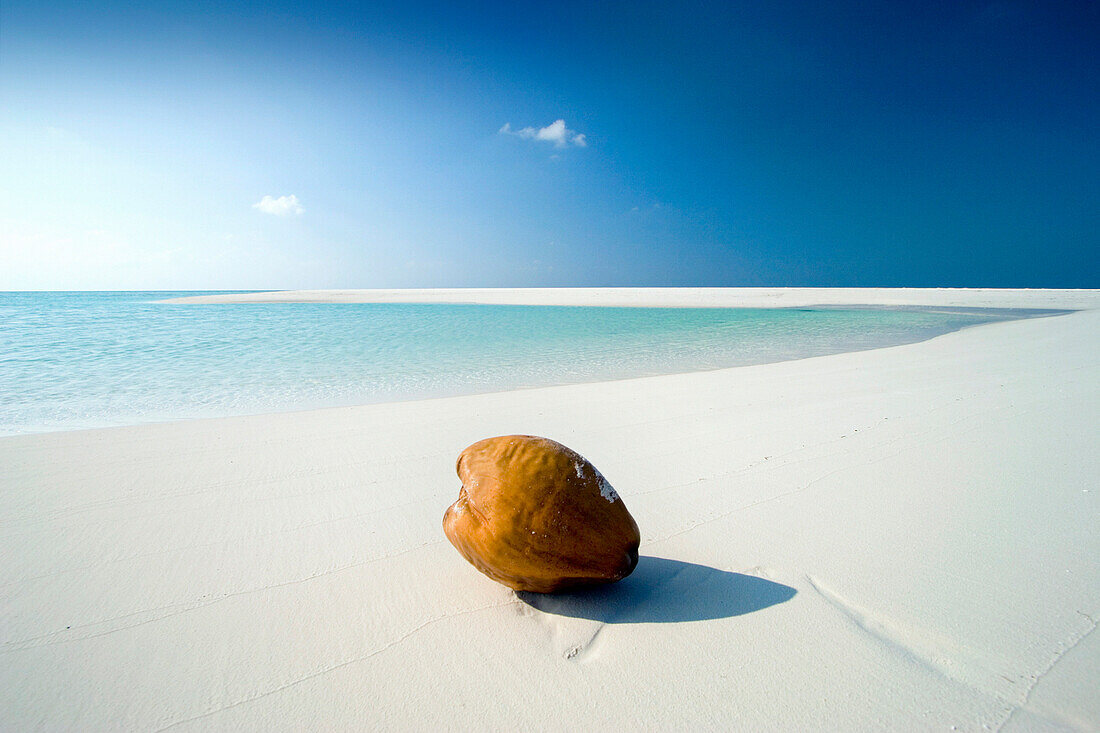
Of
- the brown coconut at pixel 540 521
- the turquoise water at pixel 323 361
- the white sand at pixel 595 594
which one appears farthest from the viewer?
the turquoise water at pixel 323 361

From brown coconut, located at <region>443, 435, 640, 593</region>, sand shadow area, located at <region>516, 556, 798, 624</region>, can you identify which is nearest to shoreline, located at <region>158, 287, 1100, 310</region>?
sand shadow area, located at <region>516, 556, 798, 624</region>

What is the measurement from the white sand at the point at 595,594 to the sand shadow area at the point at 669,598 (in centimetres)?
1

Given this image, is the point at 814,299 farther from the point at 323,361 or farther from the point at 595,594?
the point at 595,594

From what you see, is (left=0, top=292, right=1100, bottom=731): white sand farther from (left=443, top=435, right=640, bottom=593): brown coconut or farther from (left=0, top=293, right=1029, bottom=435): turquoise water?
(left=0, top=293, right=1029, bottom=435): turquoise water

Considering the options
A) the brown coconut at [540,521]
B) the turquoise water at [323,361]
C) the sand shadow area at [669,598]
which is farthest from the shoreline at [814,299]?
the brown coconut at [540,521]

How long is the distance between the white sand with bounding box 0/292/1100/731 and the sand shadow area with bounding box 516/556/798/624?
10 millimetres

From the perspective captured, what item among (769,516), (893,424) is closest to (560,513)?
(769,516)

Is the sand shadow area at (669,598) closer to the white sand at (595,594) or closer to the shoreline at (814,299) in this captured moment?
the white sand at (595,594)

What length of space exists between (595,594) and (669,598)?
0.27 metres

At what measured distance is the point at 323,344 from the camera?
12594 millimetres

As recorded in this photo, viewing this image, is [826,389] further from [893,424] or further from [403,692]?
[403,692]

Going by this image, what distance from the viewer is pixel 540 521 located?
1643 millimetres

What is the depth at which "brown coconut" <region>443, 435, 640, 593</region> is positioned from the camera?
5.41ft

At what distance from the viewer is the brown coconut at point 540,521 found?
1649mm
